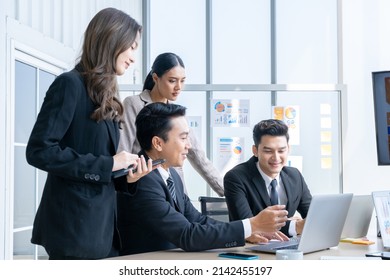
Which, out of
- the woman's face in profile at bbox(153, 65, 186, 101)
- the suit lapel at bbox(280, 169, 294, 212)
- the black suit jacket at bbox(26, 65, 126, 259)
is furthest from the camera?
the woman's face in profile at bbox(153, 65, 186, 101)

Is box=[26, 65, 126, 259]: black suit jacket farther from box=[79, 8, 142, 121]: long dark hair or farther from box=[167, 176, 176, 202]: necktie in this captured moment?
box=[167, 176, 176, 202]: necktie

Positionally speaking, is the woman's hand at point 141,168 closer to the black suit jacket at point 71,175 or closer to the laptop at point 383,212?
the black suit jacket at point 71,175

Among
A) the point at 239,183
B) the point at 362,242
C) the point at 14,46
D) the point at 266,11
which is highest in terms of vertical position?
the point at 266,11

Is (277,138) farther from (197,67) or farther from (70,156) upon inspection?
(197,67)

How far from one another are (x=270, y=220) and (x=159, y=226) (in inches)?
15.6

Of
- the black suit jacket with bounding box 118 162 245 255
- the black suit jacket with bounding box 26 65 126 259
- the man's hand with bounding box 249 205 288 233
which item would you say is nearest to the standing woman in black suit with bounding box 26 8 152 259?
the black suit jacket with bounding box 26 65 126 259

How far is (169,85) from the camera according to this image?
3.39 metres

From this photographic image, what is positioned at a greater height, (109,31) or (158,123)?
(109,31)

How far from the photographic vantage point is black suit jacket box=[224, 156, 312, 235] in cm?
296

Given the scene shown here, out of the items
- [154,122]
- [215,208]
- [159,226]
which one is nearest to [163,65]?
[215,208]

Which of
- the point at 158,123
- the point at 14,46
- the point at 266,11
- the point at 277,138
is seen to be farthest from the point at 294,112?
the point at 158,123

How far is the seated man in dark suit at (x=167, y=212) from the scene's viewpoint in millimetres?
2113

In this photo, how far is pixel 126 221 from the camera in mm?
2270
